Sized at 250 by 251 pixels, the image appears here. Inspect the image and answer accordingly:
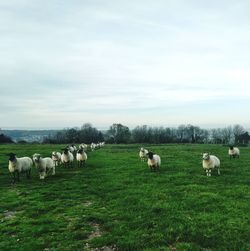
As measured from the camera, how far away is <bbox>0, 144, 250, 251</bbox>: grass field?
11.2 metres

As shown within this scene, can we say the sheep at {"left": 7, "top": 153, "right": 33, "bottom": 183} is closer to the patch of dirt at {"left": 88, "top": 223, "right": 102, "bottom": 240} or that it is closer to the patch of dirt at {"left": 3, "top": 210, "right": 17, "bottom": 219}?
the patch of dirt at {"left": 3, "top": 210, "right": 17, "bottom": 219}

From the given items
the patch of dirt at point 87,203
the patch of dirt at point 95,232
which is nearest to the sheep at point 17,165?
the patch of dirt at point 87,203

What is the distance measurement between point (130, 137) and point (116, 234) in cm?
15406

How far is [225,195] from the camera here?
692 inches

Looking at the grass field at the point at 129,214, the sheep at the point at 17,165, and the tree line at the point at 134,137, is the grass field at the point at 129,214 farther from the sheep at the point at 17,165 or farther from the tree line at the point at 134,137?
the tree line at the point at 134,137

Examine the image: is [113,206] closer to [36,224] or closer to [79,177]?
[36,224]

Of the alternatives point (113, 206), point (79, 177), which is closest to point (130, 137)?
point (79, 177)

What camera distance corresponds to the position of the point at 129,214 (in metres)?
14.4

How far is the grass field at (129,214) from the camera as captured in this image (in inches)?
440

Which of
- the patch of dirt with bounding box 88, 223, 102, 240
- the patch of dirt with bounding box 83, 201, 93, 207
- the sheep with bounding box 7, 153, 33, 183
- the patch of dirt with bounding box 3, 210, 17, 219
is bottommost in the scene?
the patch of dirt with bounding box 3, 210, 17, 219

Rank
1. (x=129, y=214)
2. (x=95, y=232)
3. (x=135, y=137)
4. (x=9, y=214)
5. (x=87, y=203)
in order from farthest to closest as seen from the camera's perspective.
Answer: (x=135, y=137) < (x=87, y=203) < (x=9, y=214) < (x=129, y=214) < (x=95, y=232)

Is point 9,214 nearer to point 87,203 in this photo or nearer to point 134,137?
point 87,203

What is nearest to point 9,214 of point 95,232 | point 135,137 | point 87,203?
point 87,203

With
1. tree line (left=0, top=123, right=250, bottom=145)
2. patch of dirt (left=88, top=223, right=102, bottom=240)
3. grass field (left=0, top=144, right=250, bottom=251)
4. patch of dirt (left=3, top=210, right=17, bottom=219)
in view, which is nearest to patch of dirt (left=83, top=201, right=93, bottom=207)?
grass field (left=0, top=144, right=250, bottom=251)
